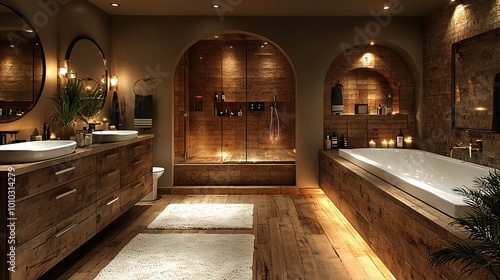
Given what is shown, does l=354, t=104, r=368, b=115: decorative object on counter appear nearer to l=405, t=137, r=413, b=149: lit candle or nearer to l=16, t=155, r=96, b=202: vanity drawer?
l=405, t=137, r=413, b=149: lit candle

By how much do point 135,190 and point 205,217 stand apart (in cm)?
80

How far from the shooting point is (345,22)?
518 cm

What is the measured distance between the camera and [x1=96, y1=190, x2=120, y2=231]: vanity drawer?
10.1 ft

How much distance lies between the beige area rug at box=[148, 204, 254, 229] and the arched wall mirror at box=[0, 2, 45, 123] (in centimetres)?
162

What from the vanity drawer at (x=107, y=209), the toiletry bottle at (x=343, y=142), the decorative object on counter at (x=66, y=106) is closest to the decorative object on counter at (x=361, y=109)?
the toiletry bottle at (x=343, y=142)

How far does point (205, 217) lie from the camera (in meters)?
4.04

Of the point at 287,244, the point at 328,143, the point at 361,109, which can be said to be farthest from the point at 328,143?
the point at 287,244

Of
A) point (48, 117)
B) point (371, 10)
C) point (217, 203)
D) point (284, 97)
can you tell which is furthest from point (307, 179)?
point (48, 117)

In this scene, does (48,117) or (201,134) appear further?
(201,134)

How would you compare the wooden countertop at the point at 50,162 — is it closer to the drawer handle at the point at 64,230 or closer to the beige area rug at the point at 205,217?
the drawer handle at the point at 64,230

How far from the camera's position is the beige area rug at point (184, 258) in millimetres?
2559

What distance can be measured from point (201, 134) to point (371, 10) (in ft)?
10.9

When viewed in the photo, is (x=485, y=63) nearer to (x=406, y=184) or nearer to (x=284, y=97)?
(x=406, y=184)

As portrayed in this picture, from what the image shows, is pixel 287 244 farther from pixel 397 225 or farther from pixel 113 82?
pixel 113 82
